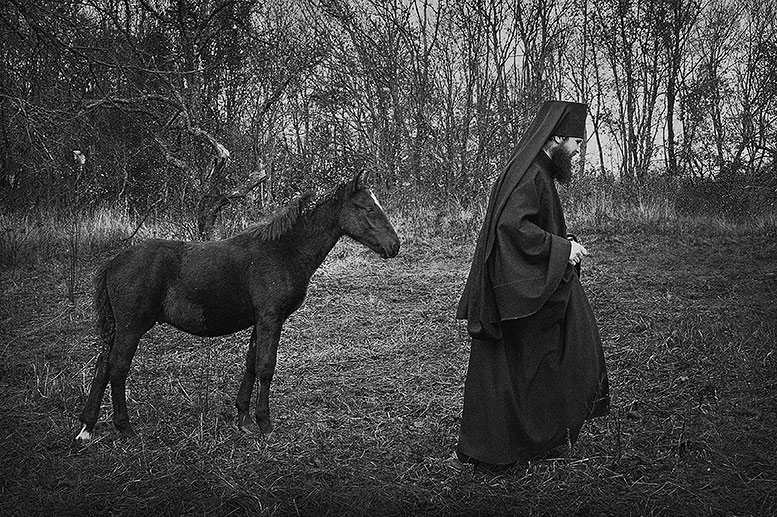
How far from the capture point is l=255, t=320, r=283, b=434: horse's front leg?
5.23 m

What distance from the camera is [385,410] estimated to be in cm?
614

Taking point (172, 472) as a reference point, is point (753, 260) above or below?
above

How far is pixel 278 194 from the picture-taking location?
14.6m

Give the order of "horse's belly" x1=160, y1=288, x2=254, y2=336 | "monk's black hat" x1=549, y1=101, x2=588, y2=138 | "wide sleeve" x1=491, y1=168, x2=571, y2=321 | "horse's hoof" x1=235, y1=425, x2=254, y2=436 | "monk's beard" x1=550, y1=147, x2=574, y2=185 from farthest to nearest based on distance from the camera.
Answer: "horse's hoof" x1=235, y1=425, x2=254, y2=436, "horse's belly" x1=160, y1=288, x2=254, y2=336, "monk's beard" x1=550, y1=147, x2=574, y2=185, "monk's black hat" x1=549, y1=101, x2=588, y2=138, "wide sleeve" x1=491, y1=168, x2=571, y2=321

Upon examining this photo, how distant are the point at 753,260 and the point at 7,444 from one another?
1058 cm

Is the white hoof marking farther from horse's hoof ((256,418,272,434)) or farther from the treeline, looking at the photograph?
the treeline

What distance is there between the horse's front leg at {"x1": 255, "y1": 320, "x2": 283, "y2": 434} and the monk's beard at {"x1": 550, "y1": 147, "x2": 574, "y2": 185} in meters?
2.52

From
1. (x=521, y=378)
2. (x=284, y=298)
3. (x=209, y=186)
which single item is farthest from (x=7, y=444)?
(x=209, y=186)

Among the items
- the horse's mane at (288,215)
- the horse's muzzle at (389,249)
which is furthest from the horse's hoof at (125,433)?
the horse's muzzle at (389,249)

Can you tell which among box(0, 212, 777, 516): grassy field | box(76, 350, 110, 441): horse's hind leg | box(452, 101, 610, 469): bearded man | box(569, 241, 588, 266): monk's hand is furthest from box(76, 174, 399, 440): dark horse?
box(569, 241, 588, 266): monk's hand

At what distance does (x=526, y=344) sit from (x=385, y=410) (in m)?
2.24

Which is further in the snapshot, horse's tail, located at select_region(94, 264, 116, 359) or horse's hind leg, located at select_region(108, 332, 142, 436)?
horse's tail, located at select_region(94, 264, 116, 359)

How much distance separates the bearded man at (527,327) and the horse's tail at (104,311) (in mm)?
2929

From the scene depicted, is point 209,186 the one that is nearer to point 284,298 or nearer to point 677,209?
point 284,298
